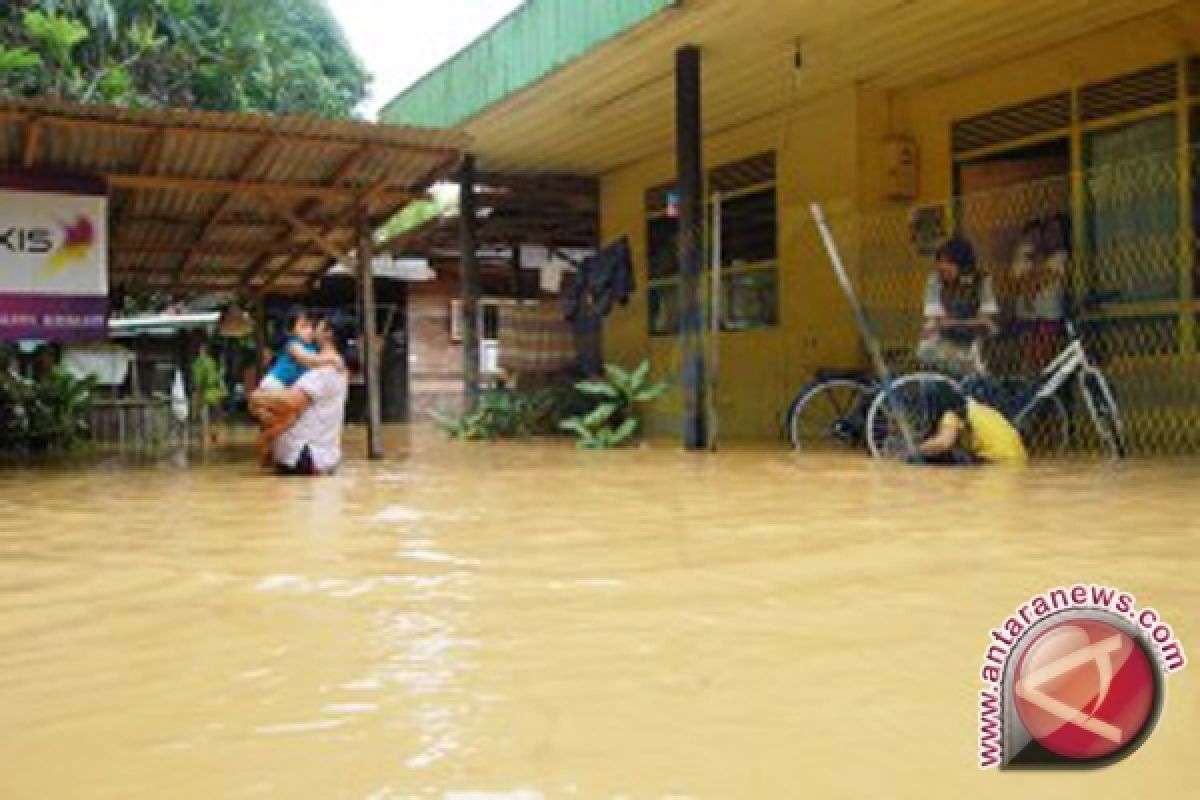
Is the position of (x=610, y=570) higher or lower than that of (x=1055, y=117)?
lower

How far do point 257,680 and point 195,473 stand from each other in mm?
6766

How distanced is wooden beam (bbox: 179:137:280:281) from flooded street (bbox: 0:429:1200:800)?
3754mm

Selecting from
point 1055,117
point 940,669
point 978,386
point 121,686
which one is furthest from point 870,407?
point 121,686

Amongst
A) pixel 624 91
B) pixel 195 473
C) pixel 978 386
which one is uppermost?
pixel 624 91

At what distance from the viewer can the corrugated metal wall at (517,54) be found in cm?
925

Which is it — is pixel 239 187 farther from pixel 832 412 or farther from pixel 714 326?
pixel 832 412

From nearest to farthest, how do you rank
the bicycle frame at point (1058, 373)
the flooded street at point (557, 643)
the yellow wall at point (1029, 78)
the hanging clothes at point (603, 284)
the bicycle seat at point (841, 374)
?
1. the flooded street at point (557, 643)
2. the bicycle frame at point (1058, 373)
3. the yellow wall at point (1029, 78)
4. the bicycle seat at point (841, 374)
5. the hanging clothes at point (603, 284)

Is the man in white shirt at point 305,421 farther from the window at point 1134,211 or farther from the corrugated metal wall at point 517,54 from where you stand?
the window at point 1134,211

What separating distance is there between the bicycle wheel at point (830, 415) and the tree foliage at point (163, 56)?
9979 millimetres

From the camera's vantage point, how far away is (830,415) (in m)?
9.59

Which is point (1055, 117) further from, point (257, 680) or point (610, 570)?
point (257, 680)

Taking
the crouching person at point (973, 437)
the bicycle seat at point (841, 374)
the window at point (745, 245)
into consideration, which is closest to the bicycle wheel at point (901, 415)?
the crouching person at point (973, 437)

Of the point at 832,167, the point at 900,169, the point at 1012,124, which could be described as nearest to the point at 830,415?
→ the point at 900,169

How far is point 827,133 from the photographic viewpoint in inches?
430
